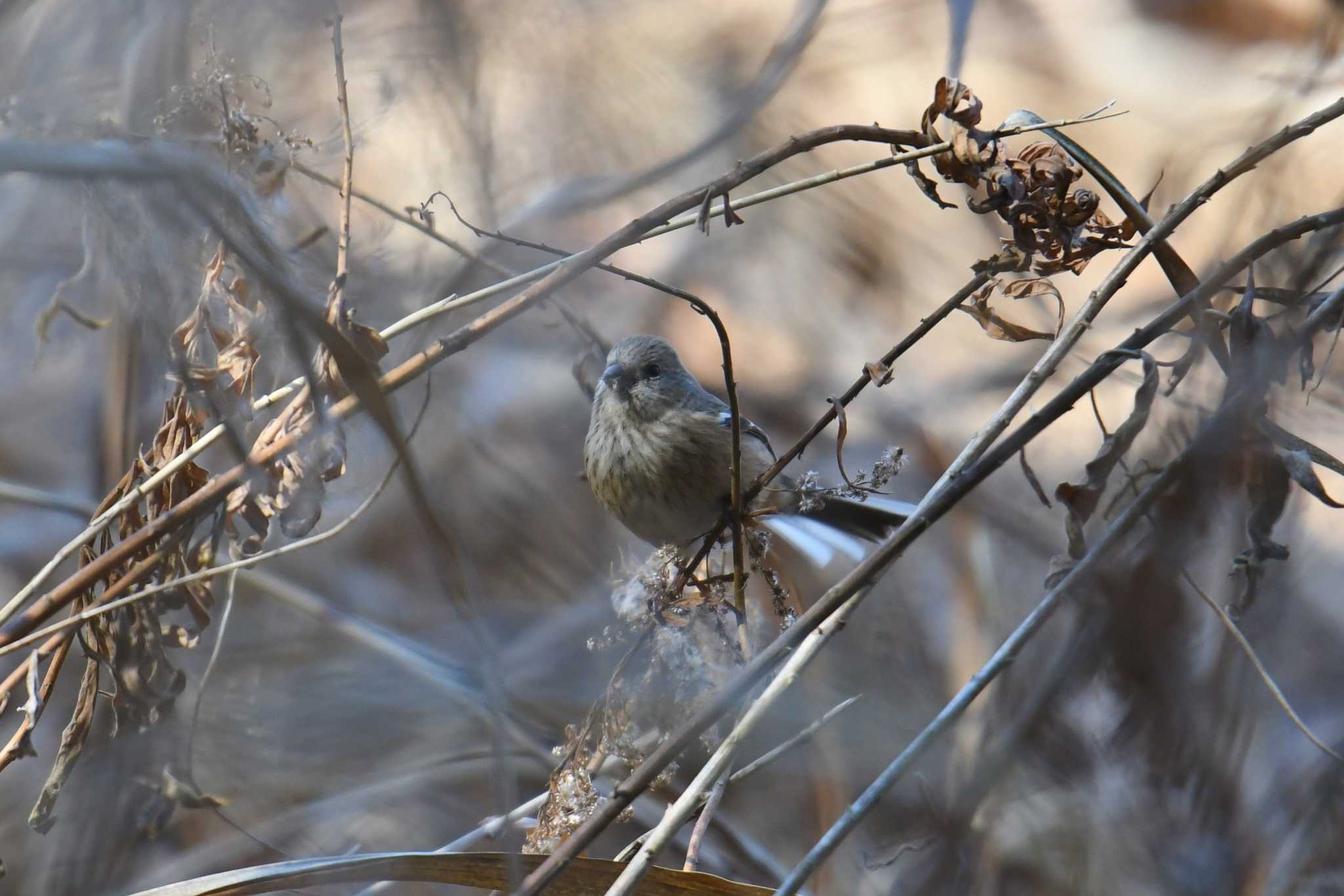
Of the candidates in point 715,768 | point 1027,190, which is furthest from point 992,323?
point 715,768

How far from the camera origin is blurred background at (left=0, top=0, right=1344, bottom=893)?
1272 millimetres

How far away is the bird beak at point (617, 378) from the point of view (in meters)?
2.93

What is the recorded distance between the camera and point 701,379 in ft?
13.9

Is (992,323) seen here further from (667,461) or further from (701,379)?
(701,379)

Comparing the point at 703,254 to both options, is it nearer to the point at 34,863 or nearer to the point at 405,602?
the point at 405,602

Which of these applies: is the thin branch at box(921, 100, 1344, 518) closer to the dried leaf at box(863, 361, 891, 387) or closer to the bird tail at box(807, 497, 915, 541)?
the dried leaf at box(863, 361, 891, 387)

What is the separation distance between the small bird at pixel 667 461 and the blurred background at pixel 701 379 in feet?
0.69

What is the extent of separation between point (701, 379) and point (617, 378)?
1.30 m

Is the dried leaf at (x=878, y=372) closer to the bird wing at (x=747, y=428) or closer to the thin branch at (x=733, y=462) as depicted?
the thin branch at (x=733, y=462)

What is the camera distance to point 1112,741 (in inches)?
40.2

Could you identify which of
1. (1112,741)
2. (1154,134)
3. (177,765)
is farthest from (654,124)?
(1112,741)

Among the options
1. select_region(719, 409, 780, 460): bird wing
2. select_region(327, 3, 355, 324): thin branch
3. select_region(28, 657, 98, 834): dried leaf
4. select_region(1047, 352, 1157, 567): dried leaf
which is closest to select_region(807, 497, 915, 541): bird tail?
select_region(719, 409, 780, 460): bird wing

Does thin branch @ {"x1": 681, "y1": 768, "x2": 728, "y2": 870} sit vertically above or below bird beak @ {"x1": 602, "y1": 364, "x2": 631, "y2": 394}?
below

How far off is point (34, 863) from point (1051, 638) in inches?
98.2
